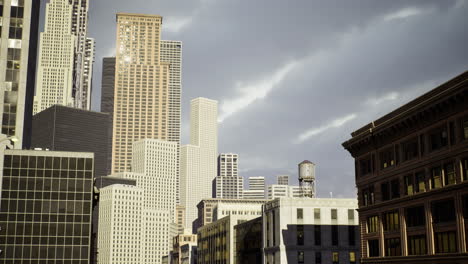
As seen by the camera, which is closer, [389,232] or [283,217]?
[389,232]

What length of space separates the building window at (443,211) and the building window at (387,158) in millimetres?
11249

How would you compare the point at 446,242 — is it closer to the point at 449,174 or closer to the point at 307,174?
the point at 449,174

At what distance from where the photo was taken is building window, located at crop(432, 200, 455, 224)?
216 ft

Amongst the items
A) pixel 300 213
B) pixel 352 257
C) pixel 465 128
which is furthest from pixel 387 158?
pixel 352 257

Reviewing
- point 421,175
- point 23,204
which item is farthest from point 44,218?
point 421,175

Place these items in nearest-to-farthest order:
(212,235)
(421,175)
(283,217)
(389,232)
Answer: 1. (421,175)
2. (389,232)
3. (283,217)
4. (212,235)

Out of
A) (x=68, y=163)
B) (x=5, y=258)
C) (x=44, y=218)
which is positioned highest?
(x=68, y=163)

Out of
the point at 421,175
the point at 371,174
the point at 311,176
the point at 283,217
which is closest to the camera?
the point at 421,175

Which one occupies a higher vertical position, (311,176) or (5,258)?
(311,176)

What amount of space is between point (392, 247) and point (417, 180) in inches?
381

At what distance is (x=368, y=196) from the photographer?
85.4 meters

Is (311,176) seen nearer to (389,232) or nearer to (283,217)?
(283,217)

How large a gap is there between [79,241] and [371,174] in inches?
1665

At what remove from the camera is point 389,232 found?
7856cm
